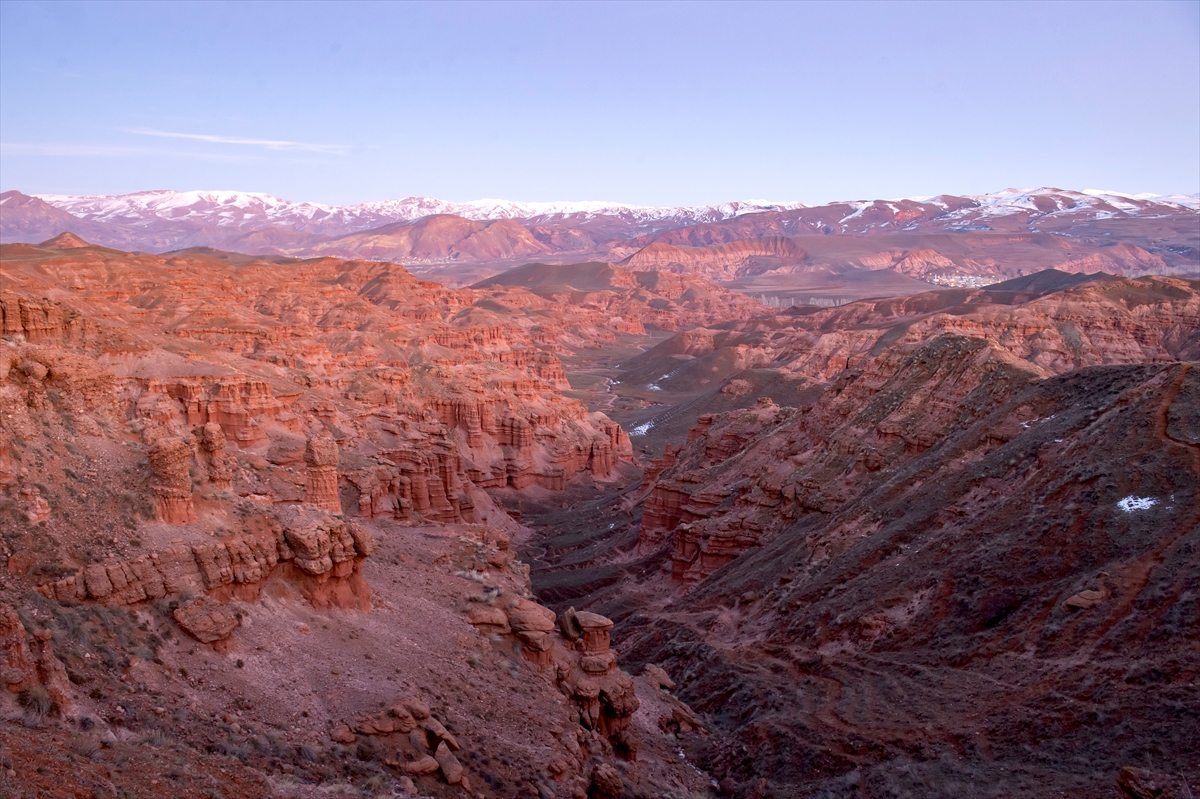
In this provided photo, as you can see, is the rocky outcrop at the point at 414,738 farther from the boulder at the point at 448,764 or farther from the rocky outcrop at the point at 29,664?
the rocky outcrop at the point at 29,664

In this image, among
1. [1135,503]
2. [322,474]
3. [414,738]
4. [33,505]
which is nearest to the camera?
[33,505]

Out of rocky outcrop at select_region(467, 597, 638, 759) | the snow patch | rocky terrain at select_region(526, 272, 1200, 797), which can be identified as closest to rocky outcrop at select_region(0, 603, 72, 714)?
rocky outcrop at select_region(467, 597, 638, 759)

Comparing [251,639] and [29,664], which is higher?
[29,664]

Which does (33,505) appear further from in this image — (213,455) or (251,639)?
(213,455)

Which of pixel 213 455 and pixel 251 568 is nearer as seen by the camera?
pixel 251 568

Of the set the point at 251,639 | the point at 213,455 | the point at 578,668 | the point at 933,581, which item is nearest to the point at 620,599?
the point at 933,581

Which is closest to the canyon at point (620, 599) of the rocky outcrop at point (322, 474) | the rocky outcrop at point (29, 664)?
the rocky outcrop at point (29, 664)

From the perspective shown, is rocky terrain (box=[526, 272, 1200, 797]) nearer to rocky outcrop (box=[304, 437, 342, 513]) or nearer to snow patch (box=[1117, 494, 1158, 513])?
snow patch (box=[1117, 494, 1158, 513])

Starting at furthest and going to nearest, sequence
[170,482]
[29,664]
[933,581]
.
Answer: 1. [933,581]
2. [170,482]
3. [29,664]
